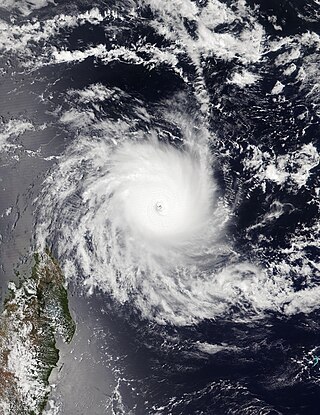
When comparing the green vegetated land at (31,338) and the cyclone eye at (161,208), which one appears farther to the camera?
the green vegetated land at (31,338)

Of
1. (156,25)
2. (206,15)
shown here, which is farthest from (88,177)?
(206,15)

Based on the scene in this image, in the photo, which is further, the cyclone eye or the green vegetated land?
the green vegetated land

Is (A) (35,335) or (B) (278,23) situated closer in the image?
(B) (278,23)

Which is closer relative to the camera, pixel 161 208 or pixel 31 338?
pixel 161 208

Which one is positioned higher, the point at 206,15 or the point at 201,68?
the point at 206,15

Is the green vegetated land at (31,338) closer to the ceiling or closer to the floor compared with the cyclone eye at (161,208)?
closer to the floor

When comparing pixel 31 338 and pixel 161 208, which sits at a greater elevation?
pixel 161 208

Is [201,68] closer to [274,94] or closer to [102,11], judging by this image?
[274,94]

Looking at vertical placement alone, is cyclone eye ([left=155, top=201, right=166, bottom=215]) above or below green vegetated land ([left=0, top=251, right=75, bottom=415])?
above
